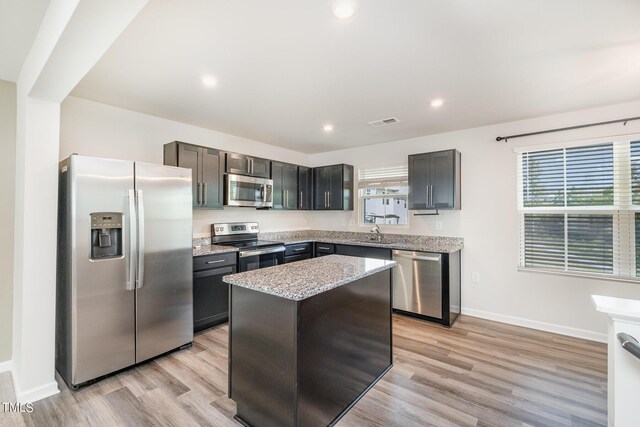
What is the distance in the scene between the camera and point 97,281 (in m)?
2.35

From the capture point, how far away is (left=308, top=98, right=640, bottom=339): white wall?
A: 3.24m

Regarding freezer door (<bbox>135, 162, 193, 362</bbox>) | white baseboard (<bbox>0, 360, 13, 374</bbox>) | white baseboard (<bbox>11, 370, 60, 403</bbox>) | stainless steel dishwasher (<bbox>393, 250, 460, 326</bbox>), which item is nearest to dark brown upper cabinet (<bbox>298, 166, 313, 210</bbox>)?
stainless steel dishwasher (<bbox>393, 250, 460, 326</bbox>)

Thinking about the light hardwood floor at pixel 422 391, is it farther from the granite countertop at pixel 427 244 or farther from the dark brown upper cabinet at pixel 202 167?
the dark brown upper cabinet at pixel 202 167

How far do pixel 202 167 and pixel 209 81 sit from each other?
1.31 meters

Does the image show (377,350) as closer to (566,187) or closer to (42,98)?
(566,187)

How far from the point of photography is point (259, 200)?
14.2 ft

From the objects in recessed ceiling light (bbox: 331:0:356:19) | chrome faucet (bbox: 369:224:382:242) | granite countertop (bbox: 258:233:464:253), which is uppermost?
recessed ceiling light (bbox: 331:0:356:19)

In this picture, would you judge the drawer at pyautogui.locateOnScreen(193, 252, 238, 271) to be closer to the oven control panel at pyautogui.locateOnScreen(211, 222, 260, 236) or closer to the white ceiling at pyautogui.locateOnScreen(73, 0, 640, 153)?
the oven control panel at pyautogui.locateOnScreen(211, 222, 260, 236)

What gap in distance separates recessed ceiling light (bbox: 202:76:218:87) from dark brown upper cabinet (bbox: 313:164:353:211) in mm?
2701

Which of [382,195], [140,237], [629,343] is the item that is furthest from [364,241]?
[629,343]

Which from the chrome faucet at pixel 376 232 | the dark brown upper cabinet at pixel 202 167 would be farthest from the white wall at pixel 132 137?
the chrome faucet at pixel 376 232

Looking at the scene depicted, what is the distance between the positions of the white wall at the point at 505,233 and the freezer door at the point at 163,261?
3217 mm

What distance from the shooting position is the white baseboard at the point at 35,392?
2139 mm

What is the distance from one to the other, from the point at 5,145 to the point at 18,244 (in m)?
0.87
